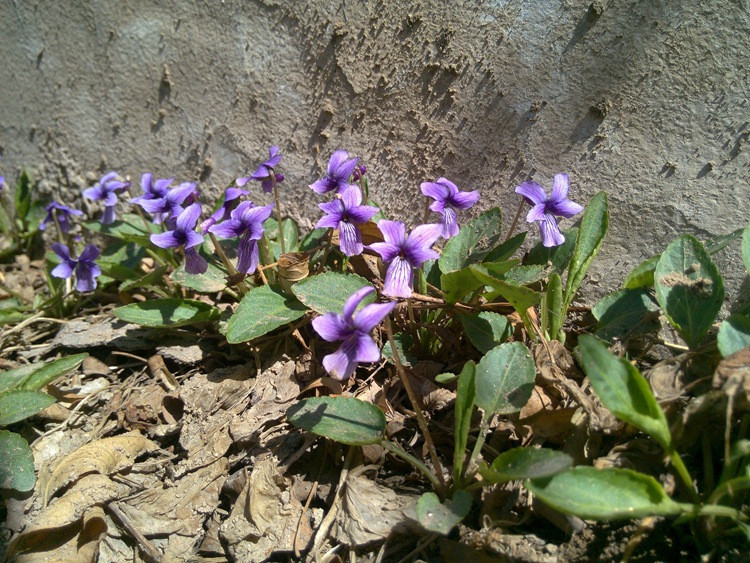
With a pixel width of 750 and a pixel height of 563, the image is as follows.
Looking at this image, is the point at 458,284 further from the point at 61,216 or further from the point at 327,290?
the point at 61,216

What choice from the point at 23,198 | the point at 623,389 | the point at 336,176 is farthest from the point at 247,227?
the point at 23,198

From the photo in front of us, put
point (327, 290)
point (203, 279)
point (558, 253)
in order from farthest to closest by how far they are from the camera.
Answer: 1. point (203, 279)
2. point (558, 253)
3. point (327, 290)

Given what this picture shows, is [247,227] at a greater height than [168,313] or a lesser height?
greater

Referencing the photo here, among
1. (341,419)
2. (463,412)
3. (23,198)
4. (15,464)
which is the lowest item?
(23,198)

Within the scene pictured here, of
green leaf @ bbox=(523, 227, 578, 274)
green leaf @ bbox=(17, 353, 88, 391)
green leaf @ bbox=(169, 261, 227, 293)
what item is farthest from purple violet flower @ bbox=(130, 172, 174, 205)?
green leaf @ bbox=(523, 227, 578, 274)

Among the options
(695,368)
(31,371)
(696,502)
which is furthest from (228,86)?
(696,502)

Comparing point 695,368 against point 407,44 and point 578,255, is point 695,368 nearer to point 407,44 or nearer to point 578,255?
point 578,255

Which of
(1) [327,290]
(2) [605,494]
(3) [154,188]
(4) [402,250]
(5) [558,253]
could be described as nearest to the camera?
(2) [605,494]
